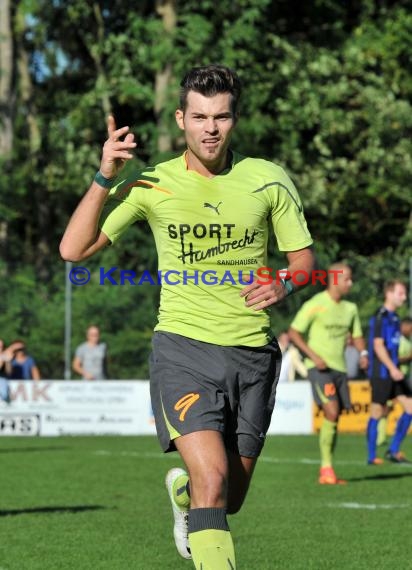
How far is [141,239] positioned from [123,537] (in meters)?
19.7

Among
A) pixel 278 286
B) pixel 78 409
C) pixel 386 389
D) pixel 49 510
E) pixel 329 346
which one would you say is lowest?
pixel 78 409

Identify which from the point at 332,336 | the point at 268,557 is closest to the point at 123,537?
the point at 268,557

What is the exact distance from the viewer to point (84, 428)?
23844 mm

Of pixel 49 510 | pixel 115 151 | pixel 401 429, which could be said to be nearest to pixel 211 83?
pixel 115 151

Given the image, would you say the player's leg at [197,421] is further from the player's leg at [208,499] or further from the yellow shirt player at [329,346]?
the yellow shirt player at [329,346]

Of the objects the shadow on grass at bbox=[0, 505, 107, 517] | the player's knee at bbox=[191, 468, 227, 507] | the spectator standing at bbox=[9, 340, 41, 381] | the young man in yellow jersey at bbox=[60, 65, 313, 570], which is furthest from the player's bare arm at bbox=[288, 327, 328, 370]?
the spectator standing at bbox=[9, 340, 41, 381]

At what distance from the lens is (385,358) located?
15711 mm

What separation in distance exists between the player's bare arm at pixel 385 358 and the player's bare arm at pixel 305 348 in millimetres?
1878

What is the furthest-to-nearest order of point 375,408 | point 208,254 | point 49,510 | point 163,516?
point 375,408 → point 49,510 → point 163,516 → point 208,254

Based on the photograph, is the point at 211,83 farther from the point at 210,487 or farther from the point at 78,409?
the point at 78,409

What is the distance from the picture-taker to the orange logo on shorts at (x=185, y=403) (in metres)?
5.97

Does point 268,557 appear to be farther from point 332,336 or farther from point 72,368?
point 72,368

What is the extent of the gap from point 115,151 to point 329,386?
28.0 ft

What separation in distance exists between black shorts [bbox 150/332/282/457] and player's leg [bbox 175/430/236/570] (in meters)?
0.08
